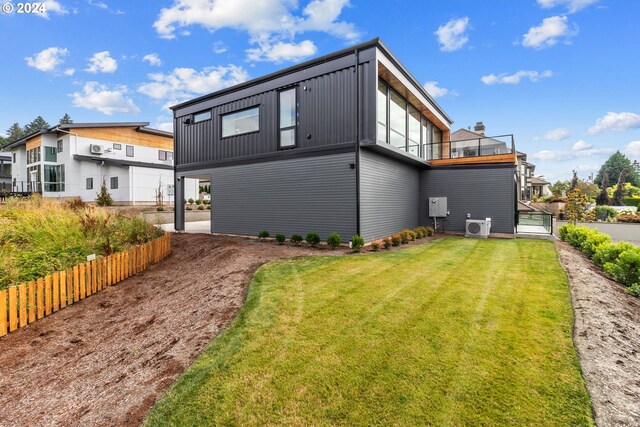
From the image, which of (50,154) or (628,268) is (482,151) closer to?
(628,268)

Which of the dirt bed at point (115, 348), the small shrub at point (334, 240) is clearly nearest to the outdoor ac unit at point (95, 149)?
the dirt bed at point (115, 348)

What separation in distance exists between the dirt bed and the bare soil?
375 centimetres

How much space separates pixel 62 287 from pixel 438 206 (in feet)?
44.6

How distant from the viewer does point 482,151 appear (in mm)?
13828

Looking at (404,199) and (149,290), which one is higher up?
(404,199)

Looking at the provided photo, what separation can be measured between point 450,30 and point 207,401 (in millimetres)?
16340

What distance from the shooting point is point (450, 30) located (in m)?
13.3

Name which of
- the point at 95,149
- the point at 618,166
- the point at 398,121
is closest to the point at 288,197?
the point at 398,121

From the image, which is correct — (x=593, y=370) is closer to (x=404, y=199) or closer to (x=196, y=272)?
(x=196, y=272)

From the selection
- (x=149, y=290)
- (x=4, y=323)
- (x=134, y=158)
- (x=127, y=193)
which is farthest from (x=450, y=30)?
(x=134, y=158)

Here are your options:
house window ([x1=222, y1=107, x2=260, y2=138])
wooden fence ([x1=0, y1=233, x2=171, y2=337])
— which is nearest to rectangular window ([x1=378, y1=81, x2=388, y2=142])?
house window ([x1=222, y1=107, x2=260, y2=138])

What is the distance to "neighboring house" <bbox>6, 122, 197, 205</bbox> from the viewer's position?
23.4 meters

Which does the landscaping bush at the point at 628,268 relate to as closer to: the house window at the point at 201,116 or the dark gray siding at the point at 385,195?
the dark gray siding at the point at 385,195

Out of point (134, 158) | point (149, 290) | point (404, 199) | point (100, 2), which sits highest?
point (100, 2)
